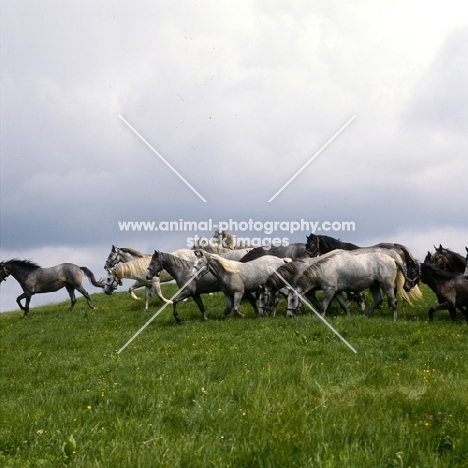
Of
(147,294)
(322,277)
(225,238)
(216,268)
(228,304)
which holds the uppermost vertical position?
(225,238)

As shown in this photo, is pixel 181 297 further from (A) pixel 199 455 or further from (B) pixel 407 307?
(A) pixel 199 455

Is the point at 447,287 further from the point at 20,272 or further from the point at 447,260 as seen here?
the point at 20,272

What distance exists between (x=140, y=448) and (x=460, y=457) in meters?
3.79

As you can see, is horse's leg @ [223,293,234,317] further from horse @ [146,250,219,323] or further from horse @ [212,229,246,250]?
horse @ [212,229,246,250]

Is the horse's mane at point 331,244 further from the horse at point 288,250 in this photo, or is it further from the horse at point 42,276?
the horse at point 42,276

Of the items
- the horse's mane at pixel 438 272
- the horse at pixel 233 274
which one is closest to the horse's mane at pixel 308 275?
the horse at pixel 233 274

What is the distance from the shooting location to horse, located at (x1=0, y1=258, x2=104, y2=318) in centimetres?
2998

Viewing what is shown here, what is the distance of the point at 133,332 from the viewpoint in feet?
62.5

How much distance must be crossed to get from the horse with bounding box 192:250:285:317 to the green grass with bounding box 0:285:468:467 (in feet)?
9.38

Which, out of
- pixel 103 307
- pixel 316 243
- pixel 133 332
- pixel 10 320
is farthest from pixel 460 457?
pixel 10 320

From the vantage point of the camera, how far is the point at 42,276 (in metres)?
30.1

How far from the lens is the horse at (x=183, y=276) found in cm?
2094

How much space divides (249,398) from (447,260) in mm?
13725

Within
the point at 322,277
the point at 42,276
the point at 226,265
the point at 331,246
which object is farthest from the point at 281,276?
the point at 42,276
